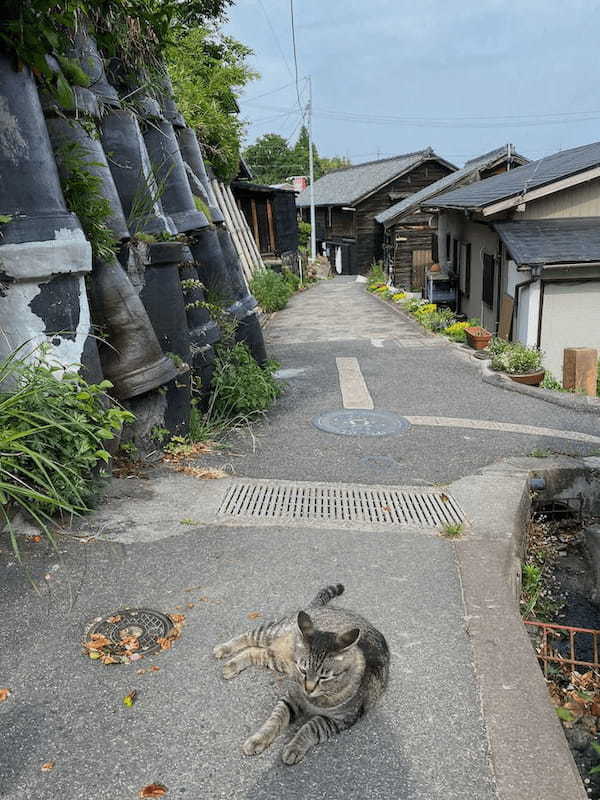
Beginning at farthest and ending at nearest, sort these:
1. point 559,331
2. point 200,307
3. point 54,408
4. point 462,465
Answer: point 559,331 < point 200,307 < point 462,465 < point 54,408

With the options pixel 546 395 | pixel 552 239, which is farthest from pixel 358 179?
pixel 546 395

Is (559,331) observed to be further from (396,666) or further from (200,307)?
(396,666)

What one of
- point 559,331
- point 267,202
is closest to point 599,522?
point 559,331

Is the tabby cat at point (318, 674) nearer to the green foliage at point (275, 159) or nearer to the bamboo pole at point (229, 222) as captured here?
the bamboo pole at point (229, 222)

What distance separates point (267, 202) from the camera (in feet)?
77.5

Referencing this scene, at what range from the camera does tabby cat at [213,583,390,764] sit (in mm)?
2719

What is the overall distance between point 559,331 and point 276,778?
1181 cm

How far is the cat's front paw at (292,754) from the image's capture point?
260 cm

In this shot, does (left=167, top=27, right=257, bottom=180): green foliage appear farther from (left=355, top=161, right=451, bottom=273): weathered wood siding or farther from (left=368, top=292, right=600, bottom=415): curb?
(left=355, top=161, right=451, bottom=273): weathered wood siding

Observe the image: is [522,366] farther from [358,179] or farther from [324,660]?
[358,179]

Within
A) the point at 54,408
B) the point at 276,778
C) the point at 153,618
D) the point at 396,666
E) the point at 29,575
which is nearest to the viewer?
the point at 276,778

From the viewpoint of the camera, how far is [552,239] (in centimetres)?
1259

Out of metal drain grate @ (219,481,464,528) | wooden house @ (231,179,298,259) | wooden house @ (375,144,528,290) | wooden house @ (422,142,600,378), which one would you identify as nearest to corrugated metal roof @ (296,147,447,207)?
wooden house @ (375,144,528,290)

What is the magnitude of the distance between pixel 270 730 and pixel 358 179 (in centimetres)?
4161
